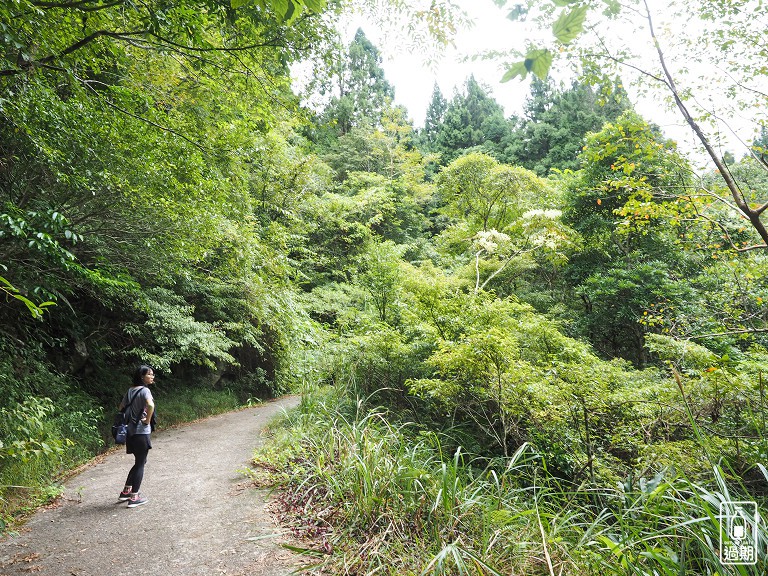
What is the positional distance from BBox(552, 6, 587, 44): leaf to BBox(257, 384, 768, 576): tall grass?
6.15ft

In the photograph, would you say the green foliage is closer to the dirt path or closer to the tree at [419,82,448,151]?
the tree at [419,82,448,151]

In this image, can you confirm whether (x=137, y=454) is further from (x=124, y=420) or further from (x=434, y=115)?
(x=434, y=115)

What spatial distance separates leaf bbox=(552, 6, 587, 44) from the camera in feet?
3.21

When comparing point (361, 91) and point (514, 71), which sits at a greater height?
point (361, 91)

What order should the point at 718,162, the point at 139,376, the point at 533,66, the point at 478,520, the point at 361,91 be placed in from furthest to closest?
the point at 361,91 < the point at 139,376 < the point at 718,162 < the point at 478,520 < the point at 533,66

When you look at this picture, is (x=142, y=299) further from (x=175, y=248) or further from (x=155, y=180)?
(x=155, y=180)

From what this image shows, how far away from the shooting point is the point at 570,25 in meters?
1.00

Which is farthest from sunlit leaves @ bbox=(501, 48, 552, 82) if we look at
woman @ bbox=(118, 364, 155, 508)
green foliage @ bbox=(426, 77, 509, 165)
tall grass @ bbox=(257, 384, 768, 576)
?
green foliage @ bbox=(426, 77, 509, 165)

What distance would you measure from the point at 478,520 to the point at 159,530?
2.60 meters

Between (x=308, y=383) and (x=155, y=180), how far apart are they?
382cm

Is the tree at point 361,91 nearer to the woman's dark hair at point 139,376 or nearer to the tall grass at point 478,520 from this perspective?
the woman's dark hair at point 139,376

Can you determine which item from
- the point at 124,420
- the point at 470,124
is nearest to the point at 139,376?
the point at 124,420

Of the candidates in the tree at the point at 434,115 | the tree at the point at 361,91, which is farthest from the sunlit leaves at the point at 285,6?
the tree at the point at 434,115

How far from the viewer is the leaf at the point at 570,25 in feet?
3.21
